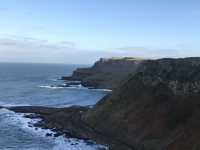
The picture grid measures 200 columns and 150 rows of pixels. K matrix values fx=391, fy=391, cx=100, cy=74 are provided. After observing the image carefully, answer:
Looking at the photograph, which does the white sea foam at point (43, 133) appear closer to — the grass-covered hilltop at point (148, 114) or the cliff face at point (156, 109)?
the grass-covered hilltop at point (148, 114)

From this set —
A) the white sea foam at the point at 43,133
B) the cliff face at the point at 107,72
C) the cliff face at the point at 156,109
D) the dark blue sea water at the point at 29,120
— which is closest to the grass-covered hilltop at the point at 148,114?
the cliff face at the point at 156,109

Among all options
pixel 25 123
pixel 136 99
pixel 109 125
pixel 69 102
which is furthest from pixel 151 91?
pixel 69 102

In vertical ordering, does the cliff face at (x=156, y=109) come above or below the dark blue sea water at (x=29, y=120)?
above

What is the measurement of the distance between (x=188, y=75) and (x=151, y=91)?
6843 mm

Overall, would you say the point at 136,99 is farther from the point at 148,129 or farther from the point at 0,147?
the point at 0,147

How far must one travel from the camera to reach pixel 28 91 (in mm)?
132125

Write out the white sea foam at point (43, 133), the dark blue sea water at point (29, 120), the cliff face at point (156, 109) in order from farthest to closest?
the dark blue sea water at point (29, 120) → the white sea foam at point (43, 133) → the cliff face at point (156, 109)

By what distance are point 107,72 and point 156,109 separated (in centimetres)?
10154

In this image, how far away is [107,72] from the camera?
163500mm

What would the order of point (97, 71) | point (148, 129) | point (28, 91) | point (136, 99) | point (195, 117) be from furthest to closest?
point (97, 71), point (28, 91), point (136, 99), point (148, 129), point (195, 117)

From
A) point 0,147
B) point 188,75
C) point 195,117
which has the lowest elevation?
point 0,147

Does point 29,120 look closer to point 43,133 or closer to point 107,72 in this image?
point 43,133

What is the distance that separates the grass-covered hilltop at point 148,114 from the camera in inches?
2128

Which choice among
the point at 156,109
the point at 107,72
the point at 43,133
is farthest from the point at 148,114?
the point at 107,72
